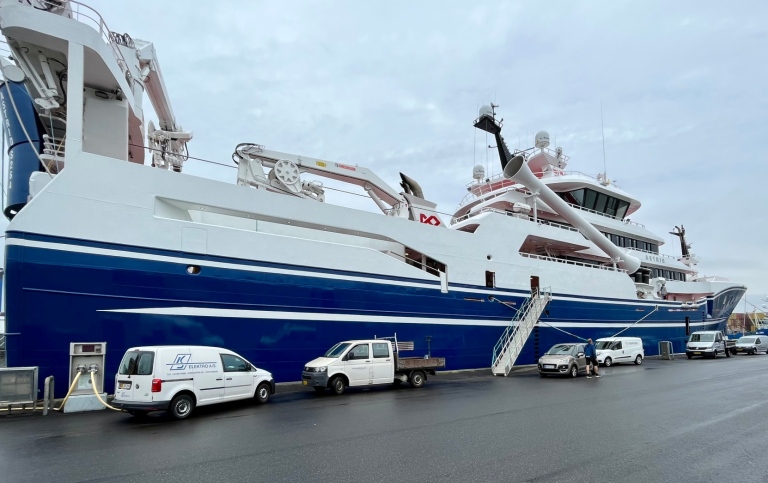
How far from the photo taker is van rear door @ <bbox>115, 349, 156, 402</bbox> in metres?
8.55

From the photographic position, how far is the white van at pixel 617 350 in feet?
67.3

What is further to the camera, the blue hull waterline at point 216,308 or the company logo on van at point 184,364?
the blue hull waterline at point 216,308

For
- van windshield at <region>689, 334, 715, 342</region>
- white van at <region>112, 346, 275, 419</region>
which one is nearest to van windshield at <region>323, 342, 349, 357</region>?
white van at <region>112, 346, 275, 419</region>

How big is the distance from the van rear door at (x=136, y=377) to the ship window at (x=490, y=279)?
38.3 ft

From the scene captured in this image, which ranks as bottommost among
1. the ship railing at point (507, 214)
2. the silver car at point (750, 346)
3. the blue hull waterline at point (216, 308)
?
the silver car at point (750, 346)

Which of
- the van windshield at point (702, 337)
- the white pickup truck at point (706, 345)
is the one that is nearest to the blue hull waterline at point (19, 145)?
the white pickup truck at point (706, 345)

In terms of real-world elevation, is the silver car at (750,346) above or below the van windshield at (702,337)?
below

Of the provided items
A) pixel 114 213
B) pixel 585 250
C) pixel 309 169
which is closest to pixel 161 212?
pixel 114 213

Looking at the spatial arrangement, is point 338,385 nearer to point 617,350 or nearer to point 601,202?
point 617,350

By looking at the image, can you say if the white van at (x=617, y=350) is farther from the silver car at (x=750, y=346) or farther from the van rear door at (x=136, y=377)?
the van rear door at (x=136, y=377)

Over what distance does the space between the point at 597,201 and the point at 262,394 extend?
2150 centimetres

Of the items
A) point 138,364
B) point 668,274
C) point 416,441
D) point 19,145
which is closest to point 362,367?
point 138,364

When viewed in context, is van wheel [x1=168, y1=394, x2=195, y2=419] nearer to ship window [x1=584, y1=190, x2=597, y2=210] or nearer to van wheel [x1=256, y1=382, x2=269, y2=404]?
van wheel [x1=256, y1=382, x2=269, y2=404]

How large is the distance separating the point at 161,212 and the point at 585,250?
18.5 metres
